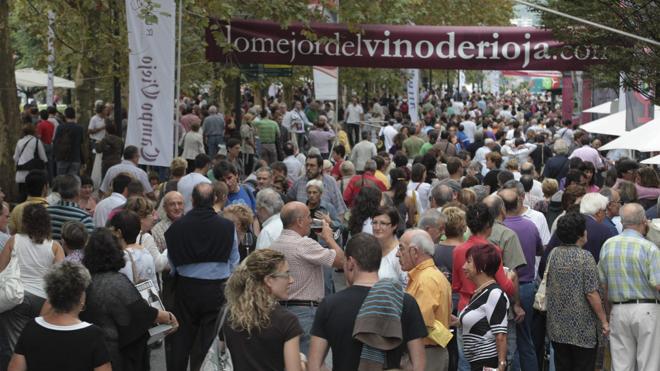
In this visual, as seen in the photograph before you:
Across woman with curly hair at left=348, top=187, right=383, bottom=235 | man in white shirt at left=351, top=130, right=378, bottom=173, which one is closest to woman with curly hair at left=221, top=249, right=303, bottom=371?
woman with curly hair at left=348, top=187, right=383, bottom=235

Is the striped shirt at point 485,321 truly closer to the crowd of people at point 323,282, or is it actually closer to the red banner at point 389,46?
the crowd of people at point 323,282

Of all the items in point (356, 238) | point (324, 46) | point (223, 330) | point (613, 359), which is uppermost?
point (324, 46)

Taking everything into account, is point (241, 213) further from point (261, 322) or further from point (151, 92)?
point (151, 92)

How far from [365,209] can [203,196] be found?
87.2 inches

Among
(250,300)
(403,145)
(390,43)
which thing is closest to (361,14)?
(390,43)

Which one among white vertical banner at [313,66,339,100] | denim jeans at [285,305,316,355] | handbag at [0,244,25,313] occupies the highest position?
white vertical banner at [313,66,339,100]

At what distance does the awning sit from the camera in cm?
2247

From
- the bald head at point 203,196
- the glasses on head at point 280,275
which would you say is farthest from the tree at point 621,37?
the glasses on head at point 280,275

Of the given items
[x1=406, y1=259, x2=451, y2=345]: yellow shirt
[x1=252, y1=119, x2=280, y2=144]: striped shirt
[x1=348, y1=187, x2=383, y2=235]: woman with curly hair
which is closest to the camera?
[x1=406, y1=259, x2=451, y2=345]: yellow shirt

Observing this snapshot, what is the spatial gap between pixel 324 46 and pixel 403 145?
234 inches

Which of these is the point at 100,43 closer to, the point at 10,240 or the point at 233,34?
the point at 233,34

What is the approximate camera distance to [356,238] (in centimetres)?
711

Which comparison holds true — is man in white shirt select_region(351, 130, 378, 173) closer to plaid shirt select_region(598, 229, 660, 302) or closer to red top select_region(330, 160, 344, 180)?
red top select_region(330, 160, 344, 180)

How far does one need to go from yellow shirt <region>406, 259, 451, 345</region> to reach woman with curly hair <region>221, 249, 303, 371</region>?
1534 mm
